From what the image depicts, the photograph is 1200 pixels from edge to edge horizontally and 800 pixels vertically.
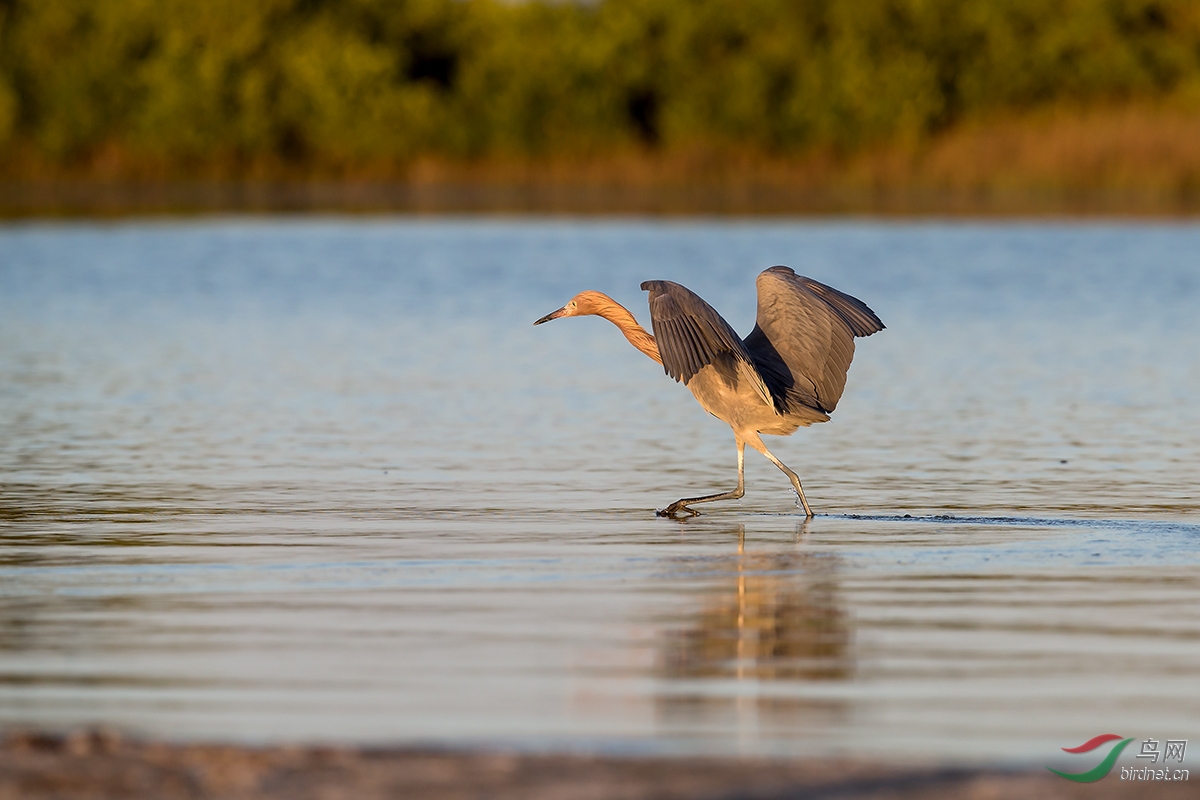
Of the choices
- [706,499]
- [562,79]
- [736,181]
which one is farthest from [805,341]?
[562,79]

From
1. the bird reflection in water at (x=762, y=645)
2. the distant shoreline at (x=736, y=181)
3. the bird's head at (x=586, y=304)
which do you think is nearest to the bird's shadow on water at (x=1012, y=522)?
the bird reflection in water at (x=762, y=645)

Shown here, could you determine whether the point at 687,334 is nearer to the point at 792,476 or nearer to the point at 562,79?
the point at 792,476

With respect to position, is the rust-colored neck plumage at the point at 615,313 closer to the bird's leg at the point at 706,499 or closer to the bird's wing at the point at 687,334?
the bird's leg at the point at 706,499

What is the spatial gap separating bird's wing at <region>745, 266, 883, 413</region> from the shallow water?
68cm

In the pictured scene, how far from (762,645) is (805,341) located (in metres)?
3.60

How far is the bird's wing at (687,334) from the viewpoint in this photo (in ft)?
32.7

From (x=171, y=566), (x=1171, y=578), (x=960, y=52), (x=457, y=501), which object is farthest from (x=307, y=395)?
(x=960, y=52)

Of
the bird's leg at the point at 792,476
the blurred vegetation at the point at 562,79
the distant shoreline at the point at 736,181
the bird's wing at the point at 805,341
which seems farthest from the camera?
the blurred vegetation at the point at 562,79

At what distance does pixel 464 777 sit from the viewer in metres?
5.46

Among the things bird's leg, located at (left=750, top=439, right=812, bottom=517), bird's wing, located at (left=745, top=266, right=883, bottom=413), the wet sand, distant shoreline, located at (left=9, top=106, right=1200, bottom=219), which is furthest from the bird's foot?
distant shoreline, located at (left=9, top=106, right=1200, bottom=219)

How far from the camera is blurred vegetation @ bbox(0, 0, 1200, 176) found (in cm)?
5897

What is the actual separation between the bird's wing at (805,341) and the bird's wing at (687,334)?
757mm

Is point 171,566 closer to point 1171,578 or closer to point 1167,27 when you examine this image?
point 1171,578

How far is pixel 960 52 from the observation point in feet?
212
